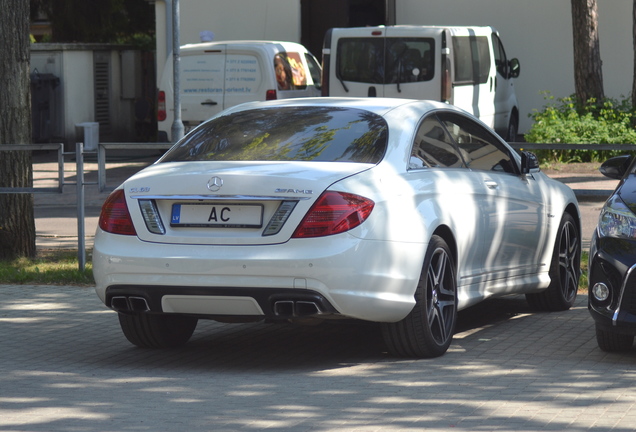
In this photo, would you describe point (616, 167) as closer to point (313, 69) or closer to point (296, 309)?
point (296, 309)

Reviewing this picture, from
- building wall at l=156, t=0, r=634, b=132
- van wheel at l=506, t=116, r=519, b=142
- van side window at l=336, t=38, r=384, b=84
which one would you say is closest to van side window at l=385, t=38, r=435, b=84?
van side window at l=336, t=38, r=384, b=84

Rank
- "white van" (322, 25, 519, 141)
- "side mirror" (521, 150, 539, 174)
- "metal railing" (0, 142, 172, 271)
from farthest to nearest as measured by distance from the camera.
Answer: "white van" (322, 25, 519, 141) < "metal railing" (0, 142, 172, 271) < "side mirror" (521, 150, 539, 174)

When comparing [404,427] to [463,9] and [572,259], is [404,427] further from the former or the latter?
[463,9]

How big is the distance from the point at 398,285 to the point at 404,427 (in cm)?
127

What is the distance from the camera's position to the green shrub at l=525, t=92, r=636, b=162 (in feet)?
63.4

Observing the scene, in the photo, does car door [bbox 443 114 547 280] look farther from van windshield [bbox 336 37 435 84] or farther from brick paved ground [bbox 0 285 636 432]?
van windshield [bbox 336 37 435 84]

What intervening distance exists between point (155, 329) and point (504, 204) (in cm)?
238

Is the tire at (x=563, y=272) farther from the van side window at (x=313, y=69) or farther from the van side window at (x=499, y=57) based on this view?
the van side window at (x=499, y=57)

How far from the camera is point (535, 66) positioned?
1028 inches

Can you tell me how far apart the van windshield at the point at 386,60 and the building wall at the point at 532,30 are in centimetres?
715

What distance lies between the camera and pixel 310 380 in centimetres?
638

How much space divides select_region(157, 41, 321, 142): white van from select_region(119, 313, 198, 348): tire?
1219 cm

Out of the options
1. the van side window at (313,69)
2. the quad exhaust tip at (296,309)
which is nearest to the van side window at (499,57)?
the van side window at (313,69)

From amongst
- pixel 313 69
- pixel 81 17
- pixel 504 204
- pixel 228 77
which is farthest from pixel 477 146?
pixel 81 17
